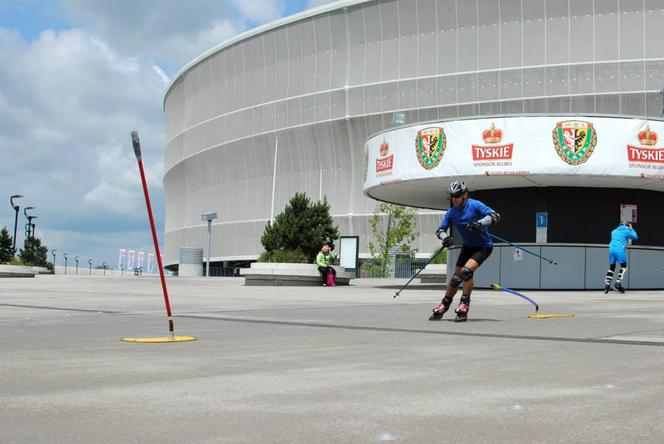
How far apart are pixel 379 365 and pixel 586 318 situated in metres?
6.96

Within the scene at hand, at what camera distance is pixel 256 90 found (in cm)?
7350

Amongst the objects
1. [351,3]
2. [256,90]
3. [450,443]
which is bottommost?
[450,443]

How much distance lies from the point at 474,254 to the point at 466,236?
0.28 meters

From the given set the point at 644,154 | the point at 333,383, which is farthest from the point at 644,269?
the point at 333,383

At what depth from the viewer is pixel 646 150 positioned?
2697 cm

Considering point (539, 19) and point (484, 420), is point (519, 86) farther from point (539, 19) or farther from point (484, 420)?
point (484, 420)

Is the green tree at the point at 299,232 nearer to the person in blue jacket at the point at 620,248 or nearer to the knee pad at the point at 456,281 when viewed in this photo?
the person in blue jacket at the point at 620,248

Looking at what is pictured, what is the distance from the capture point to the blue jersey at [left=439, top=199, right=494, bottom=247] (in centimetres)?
1201

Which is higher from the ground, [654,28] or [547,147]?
[654,28]

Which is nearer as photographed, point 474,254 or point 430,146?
point 474,254

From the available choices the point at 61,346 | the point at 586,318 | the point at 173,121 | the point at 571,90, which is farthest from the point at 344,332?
the point at 173,121

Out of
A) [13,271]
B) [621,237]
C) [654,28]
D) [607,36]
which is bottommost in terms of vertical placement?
[13,271]

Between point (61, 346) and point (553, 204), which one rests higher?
point (553, 204)

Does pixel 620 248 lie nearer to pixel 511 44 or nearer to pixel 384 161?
pixel 384 161
